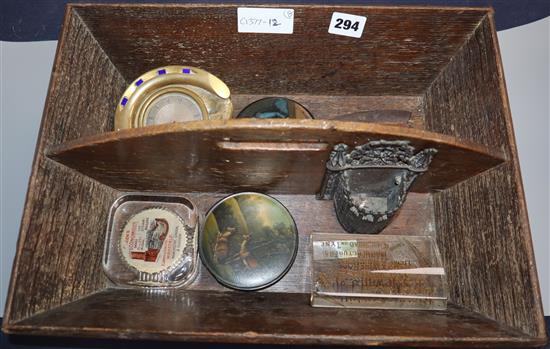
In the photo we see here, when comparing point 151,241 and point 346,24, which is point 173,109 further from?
point 346,24

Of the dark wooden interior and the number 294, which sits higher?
the number 294

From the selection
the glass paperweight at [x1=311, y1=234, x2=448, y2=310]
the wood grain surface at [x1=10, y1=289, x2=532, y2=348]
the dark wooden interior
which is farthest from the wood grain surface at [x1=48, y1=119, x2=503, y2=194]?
the wood grain surface at [x1=10, y1=289, x2=532, y2=348]

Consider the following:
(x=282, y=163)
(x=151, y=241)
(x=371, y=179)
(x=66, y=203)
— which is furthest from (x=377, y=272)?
(x=66, y=203)

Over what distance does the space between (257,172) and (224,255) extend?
0.23m

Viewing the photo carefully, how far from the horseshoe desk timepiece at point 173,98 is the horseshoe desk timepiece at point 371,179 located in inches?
12.9

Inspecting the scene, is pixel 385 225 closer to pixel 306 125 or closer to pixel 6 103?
pixel 306 125

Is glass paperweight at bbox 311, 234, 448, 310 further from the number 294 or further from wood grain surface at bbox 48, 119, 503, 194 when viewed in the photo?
the number 294

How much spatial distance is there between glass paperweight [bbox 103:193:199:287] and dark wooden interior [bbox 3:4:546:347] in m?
0.04

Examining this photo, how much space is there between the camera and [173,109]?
42.6 inches

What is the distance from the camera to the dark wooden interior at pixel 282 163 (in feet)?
2.50

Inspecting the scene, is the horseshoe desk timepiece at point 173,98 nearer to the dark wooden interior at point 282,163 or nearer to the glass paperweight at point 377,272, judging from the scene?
the dark wooden interior at point 282,163

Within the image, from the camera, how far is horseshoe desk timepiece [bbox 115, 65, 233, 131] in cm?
105

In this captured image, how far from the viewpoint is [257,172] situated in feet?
3.17

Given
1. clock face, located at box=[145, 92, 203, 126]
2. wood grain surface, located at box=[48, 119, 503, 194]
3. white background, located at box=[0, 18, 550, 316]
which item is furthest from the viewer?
white background, located at box=[0, 18, 550, 316]
